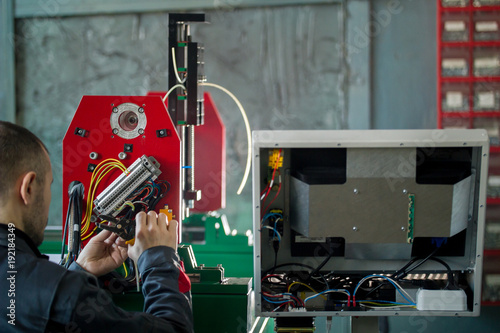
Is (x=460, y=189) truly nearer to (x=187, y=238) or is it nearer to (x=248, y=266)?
(x=248, y=266)

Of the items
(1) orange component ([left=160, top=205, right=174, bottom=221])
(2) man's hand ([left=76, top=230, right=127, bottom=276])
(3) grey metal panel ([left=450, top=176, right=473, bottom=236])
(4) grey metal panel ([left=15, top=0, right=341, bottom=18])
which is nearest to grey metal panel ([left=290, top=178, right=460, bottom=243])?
(3) grey metal panel ([left=450, top=176, right=473, bottom=236])

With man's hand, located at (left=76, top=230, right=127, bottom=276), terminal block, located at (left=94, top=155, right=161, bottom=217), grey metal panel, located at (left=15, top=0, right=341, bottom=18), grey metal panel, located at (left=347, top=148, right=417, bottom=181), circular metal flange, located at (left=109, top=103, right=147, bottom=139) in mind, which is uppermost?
grey metal panel, located at (left=15, top=0, right=341, bottom=18)

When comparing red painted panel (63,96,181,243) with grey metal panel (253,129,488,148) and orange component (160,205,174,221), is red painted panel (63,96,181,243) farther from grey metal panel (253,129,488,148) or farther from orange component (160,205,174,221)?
grey metal panel (253,129,488,148)

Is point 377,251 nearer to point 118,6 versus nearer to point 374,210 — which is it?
point 374,210

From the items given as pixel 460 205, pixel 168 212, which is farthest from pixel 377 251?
pixel 168 212

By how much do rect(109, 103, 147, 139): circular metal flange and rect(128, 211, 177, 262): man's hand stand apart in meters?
0.45

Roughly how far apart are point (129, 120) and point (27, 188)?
0.62 meters

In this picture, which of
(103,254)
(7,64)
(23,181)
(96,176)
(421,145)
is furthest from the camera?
(7,64)

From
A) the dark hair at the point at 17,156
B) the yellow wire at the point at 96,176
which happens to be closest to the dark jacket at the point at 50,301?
the dark hair at the point at 17,156

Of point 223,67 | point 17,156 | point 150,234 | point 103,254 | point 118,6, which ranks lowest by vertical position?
point 103,254

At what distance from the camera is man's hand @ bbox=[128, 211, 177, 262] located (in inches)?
58.3

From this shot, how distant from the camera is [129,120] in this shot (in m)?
1.89

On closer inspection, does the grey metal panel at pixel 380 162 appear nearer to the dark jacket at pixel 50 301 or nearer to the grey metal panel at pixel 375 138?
the grey metal panel at pixel 375 138

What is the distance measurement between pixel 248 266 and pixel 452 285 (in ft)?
3.97
